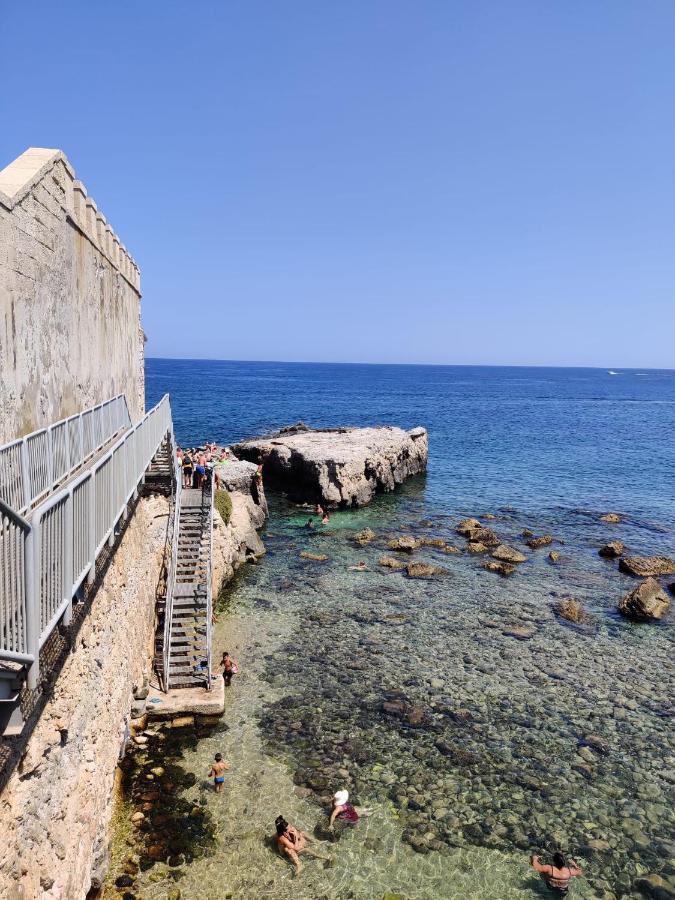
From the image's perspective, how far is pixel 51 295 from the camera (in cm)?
988

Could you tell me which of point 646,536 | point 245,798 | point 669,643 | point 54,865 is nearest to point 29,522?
point 54,865

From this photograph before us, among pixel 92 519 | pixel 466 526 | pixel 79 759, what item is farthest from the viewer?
pixel 466 526

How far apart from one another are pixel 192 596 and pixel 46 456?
9344mm

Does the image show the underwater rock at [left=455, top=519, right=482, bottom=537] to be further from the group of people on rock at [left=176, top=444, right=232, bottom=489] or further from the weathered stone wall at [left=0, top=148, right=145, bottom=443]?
the weathered stone wall at [left=0, top=148, right=145, bottom=443]

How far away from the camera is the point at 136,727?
42.7ft

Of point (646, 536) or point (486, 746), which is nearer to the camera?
point (486, 746)

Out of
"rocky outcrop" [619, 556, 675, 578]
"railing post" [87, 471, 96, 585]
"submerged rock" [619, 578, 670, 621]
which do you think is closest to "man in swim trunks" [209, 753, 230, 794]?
"railing post" [87, 471, 96, 585]

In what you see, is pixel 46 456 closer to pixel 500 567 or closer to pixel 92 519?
pixel 92 519

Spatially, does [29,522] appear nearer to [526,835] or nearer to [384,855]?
[384,855]

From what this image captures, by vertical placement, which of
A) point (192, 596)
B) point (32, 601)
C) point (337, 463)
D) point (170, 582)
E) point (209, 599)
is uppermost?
point (32, 601)

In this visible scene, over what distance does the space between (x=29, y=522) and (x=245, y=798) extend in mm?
9006

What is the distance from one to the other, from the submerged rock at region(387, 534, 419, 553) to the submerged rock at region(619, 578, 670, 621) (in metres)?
8.83

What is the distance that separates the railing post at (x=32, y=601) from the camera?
16.0 feet

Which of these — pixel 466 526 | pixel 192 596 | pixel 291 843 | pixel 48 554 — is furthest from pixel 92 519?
pixel 466 526
